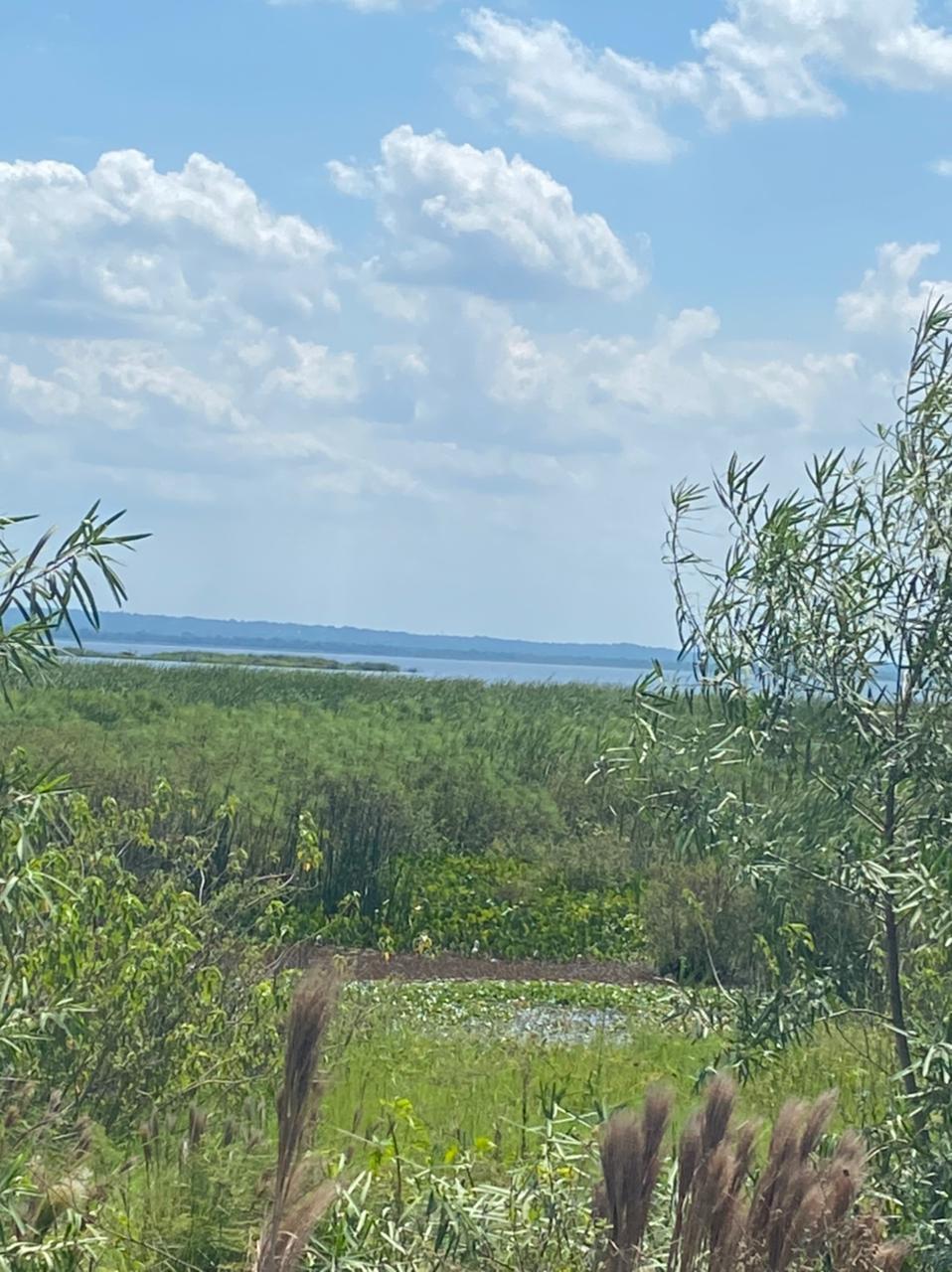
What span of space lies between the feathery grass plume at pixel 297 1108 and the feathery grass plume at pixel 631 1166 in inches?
23.0

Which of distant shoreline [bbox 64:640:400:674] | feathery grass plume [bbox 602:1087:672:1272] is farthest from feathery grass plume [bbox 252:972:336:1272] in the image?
distant shoreline [bbox 64:640:400:674]

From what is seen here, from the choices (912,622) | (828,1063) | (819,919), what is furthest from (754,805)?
(819,919)

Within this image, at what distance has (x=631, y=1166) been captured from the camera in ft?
10.6

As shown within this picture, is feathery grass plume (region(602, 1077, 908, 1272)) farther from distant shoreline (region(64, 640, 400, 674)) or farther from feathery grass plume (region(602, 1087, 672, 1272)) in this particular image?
distant shoreline (region(64, 640, 400, 674))

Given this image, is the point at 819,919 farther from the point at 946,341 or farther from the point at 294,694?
the point at 294,694

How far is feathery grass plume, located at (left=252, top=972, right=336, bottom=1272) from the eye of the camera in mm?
3256

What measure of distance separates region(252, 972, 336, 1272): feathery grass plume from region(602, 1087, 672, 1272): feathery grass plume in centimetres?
58

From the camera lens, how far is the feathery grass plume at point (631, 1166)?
3.19 m

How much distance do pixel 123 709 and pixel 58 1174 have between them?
84.4ft

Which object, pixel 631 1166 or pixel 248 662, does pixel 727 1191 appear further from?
pixel 248 662

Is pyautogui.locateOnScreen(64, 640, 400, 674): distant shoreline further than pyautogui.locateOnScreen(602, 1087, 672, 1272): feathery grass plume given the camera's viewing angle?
Yes

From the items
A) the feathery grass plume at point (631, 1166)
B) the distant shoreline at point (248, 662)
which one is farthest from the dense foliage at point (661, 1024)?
the distant shoreline at point (248, 662)

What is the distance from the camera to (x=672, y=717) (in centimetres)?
533

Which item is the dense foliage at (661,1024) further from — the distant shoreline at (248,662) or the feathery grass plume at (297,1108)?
the distant shoreline at (248,662)
